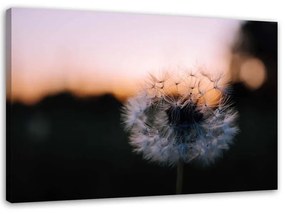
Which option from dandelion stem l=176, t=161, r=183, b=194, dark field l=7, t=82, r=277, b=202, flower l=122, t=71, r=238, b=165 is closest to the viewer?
dark field l=7, t=82, r=277, b=202

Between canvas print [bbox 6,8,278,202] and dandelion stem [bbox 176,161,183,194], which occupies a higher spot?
canvas print [bbox 6,8,278,202]

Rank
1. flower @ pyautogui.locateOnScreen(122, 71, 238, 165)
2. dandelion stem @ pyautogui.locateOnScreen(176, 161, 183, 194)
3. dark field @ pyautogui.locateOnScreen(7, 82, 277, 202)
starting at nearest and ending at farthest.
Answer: dark field @ pyautogui.locateOnScreen(7, 82, 277, 202), flower @ pyautogui.locateOnScreen(122, 71, 238, 165), dandelion stem @ pyautogui.locateOnScreen(176, 161, 183, 194)

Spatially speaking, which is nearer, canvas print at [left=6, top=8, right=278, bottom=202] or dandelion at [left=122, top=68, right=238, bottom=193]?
canvas print at [left=6, top=8, right=278, bottom=202]

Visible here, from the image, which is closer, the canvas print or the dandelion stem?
the canvas print

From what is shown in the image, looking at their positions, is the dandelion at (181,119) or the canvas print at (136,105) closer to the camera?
the canvas print at (136,105)

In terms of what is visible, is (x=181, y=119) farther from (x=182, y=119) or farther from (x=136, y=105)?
(x=136, y=105)

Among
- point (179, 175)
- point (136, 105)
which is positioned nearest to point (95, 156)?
point (136, 105)

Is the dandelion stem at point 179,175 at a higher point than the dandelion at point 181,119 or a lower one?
lower

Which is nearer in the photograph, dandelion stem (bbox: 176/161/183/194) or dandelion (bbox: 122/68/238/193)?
dandelion (bbox: 122/68/238/193)
